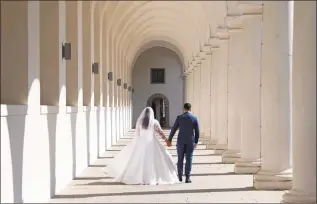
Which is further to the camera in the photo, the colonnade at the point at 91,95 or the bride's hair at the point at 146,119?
the bride's hair at the point at 146,119

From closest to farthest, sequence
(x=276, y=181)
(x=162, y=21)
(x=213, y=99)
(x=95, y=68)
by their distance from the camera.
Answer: (x=276, y=181), (x=95, y=68), (x=213, y=99), (x=162, y=21)

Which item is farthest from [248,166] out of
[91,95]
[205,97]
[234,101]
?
[205,97]

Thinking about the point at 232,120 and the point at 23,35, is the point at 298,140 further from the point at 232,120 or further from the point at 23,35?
the point at 232,120

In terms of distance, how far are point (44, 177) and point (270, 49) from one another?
196 inches

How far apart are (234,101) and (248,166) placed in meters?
2.76

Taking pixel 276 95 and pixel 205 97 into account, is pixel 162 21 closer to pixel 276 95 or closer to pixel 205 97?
pixel 205 97

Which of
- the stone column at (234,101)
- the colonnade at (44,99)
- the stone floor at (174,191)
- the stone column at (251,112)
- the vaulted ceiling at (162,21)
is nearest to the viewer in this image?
the colonnade at (44,99)

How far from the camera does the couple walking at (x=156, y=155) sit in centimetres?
1198

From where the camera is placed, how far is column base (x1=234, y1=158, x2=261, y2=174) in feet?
46.2

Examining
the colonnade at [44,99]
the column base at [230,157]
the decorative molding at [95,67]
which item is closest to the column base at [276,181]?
the colonnade at [44,99]

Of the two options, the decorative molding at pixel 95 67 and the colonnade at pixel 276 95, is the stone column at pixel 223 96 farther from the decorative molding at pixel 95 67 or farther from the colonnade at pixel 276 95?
the decorative molding at pixel 95 67

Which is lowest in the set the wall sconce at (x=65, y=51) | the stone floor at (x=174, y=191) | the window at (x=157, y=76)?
the stone floor at (x=174, y=191)

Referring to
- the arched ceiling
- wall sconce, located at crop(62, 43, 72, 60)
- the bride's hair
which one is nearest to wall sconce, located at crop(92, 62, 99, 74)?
the arched ceiling

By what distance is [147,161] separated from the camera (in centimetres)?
1222
